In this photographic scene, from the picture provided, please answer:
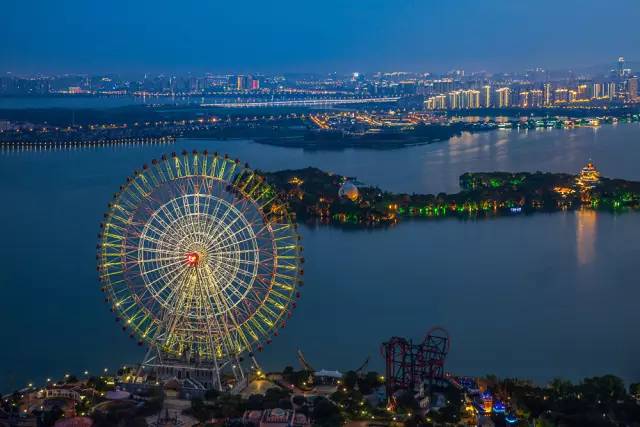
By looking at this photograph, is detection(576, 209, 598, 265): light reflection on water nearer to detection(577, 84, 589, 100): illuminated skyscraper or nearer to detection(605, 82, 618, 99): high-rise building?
detection(577, 84, 589, 100): illuminated skyscraper

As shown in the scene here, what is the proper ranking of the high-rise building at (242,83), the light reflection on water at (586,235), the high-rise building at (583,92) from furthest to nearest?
1. the high-rise building at (242,83)
2. the high-rise building at (583,92)
3. the light reflection on water at (586,235)

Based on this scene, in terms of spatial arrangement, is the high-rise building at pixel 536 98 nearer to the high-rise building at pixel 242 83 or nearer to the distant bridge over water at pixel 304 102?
the distant bridge over water at pixel 304 102

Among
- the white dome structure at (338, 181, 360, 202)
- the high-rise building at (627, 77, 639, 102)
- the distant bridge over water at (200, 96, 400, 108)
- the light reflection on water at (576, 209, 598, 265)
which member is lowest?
the light reflection on water at (576, 209, 598, 265)

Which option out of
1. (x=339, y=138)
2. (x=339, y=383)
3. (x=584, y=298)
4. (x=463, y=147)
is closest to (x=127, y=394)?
(x=339, y=383)

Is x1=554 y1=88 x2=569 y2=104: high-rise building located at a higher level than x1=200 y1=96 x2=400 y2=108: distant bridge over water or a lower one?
higher

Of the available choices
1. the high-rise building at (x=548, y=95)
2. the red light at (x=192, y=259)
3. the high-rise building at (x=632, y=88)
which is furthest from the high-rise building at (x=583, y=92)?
the red light at (x=192, y=259)

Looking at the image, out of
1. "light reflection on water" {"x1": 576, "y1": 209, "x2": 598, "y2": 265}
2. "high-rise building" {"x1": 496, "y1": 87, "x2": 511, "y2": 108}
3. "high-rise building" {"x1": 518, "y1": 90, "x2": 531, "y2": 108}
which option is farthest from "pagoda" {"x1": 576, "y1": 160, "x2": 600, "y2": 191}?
"high-rise building" {"x1": 518, "y1": 90, "x2": 531, "y2": 108}

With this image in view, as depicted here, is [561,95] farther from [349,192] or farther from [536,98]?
[349,192]
